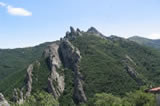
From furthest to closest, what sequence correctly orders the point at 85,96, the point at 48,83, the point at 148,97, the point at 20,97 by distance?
the point at 48,83 → the point at 85,96 → the point at 20,97 → the point at 148,97

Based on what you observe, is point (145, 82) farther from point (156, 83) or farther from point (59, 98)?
point (59, 98)

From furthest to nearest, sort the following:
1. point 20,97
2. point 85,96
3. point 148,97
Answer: point 85,96
point 20,97
point 148,97

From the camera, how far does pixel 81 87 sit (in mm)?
190625

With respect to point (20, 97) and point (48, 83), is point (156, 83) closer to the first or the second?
point (48, 83)

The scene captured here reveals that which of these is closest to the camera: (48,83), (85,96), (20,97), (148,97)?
(148,97)

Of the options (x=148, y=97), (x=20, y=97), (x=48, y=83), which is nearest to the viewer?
(x=148, y=97)

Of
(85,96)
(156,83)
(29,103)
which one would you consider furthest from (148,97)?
(156,83)

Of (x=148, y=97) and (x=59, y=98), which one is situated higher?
(x=148, y=97)

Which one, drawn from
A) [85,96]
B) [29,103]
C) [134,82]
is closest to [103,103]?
[29,103]

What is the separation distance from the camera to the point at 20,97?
6796 inches

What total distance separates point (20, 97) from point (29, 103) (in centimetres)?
5666

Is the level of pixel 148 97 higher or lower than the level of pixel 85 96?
higher

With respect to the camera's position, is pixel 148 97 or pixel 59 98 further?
pixel 59 98

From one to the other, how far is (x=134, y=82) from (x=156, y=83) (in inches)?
Answer: 636
